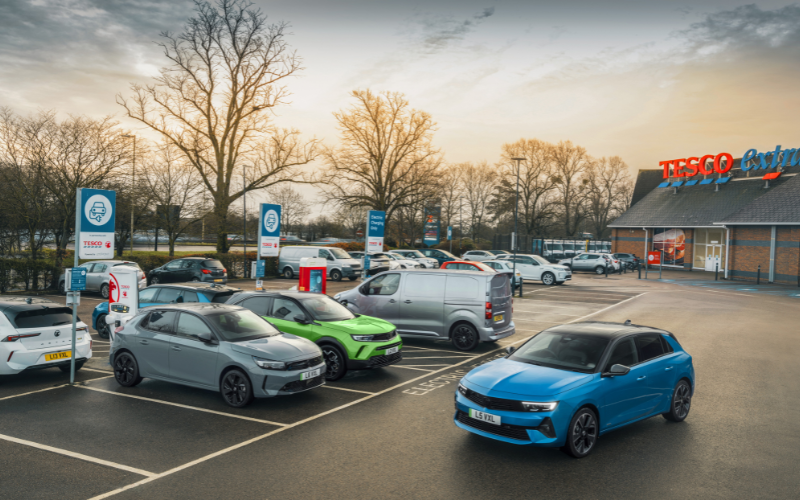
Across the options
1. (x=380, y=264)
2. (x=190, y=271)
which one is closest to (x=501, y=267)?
(x=380, y=264)

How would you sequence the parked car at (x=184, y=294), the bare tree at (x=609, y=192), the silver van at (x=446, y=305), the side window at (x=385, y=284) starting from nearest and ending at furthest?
the parked car at (x=184, y=294), the silver van at (x=446, y=305), the side window at (x=385, y=284), the bare tree at (x=609, y=192)

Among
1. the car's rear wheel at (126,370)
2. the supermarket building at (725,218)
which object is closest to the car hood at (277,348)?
the car's rear wheel at (126,370)

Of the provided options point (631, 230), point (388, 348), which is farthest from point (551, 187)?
point (388, 348)

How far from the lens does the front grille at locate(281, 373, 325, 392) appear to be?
790 cm

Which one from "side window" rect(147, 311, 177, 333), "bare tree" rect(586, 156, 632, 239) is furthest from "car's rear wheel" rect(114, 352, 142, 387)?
"bare tree" rect(586, 156, 632, 239)

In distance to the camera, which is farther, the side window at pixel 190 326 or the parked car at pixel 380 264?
the parked car at pixel 380 264

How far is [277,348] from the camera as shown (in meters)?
8.21

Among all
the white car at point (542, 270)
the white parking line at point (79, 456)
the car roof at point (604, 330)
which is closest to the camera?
the white parking line at point (79, 456)

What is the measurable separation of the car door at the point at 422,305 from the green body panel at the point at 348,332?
8.63 feet

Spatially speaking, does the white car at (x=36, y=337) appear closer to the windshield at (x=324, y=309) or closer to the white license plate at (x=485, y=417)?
the windshield at (x=324, y=309)

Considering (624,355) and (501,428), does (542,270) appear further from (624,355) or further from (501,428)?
(501,428)

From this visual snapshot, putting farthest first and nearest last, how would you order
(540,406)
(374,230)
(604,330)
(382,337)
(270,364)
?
(374,230) → (382,337) → (270,364) → (604,330) → (540,406)

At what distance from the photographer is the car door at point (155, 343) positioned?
8.72 metres

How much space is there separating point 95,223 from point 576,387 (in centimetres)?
869
